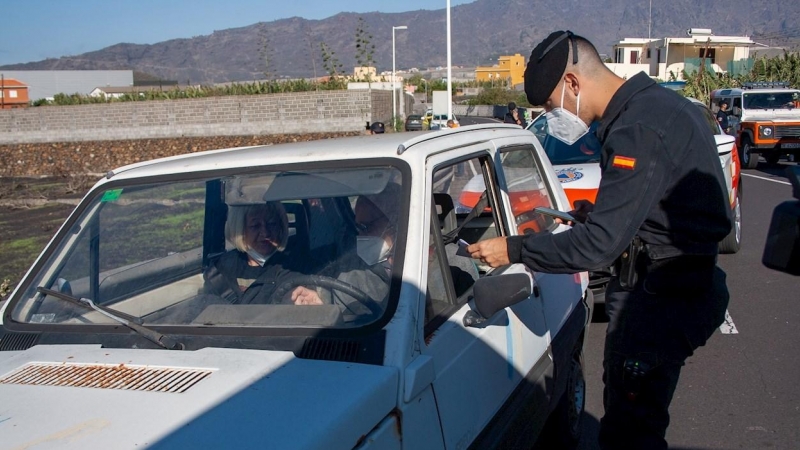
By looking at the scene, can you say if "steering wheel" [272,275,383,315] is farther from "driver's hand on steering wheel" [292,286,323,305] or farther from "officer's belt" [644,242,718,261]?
"officer's belt" [644,242,718,261]

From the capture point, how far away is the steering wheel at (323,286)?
2.69 meters

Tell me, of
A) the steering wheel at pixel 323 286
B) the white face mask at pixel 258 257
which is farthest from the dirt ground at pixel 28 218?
the steering wheel at pixel 323 286

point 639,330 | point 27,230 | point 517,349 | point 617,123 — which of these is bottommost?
point 27,230

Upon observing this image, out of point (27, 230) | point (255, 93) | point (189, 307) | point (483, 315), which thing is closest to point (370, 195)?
point (483, 315)

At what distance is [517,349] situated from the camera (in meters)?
3.24

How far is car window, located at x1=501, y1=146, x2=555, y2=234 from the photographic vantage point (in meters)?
3.81

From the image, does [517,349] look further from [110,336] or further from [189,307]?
[110,336]

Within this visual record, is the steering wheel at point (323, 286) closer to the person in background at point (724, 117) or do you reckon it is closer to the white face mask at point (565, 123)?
the white face mask at point (565, 123)

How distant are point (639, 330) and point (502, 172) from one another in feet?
3.84

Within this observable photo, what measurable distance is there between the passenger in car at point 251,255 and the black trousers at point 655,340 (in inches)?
52.3

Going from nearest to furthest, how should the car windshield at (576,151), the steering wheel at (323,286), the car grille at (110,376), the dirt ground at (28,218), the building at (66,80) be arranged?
the car grille at (110,376)
the steering wheel at (323,286)
the car windshield at (576,151)
the dirt ground at (28,218)
the building at (66,80)

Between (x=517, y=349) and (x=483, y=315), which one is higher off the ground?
(x=483, y=315)

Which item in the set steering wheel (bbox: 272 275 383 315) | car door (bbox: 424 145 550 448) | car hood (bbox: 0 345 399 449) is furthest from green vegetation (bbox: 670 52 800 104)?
car hood (bbox: 0 345 399 449)

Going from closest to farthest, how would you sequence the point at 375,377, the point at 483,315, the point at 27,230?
the point at 375,377 < the point at 483,315 < the point at 27,230
